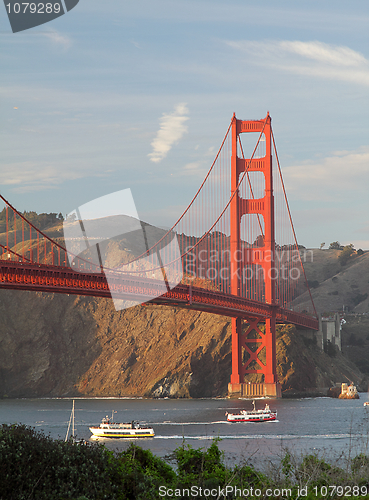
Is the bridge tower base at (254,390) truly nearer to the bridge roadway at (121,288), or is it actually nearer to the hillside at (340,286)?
the bridge roadway at (121,288)

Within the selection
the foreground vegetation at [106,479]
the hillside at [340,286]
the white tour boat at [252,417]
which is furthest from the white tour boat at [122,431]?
the hillside at [340,286]

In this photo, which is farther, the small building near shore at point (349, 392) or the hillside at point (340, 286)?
the hillside at point (340, 286)

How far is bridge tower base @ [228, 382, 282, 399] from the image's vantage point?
8406cm

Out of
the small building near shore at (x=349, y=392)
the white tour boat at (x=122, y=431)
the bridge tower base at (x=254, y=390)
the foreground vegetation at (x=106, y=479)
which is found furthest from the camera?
the small building near shore at (x=349, y=392)

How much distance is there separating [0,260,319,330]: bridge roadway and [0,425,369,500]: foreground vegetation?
33.8 meters

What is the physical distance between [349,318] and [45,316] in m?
57.3

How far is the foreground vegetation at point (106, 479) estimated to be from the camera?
13102 mm

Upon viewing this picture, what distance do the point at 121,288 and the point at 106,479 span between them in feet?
146

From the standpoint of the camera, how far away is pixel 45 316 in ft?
398

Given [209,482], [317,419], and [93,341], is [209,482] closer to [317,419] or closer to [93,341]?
[317,419]

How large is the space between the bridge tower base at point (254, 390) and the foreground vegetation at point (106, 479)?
6966 centimetres
